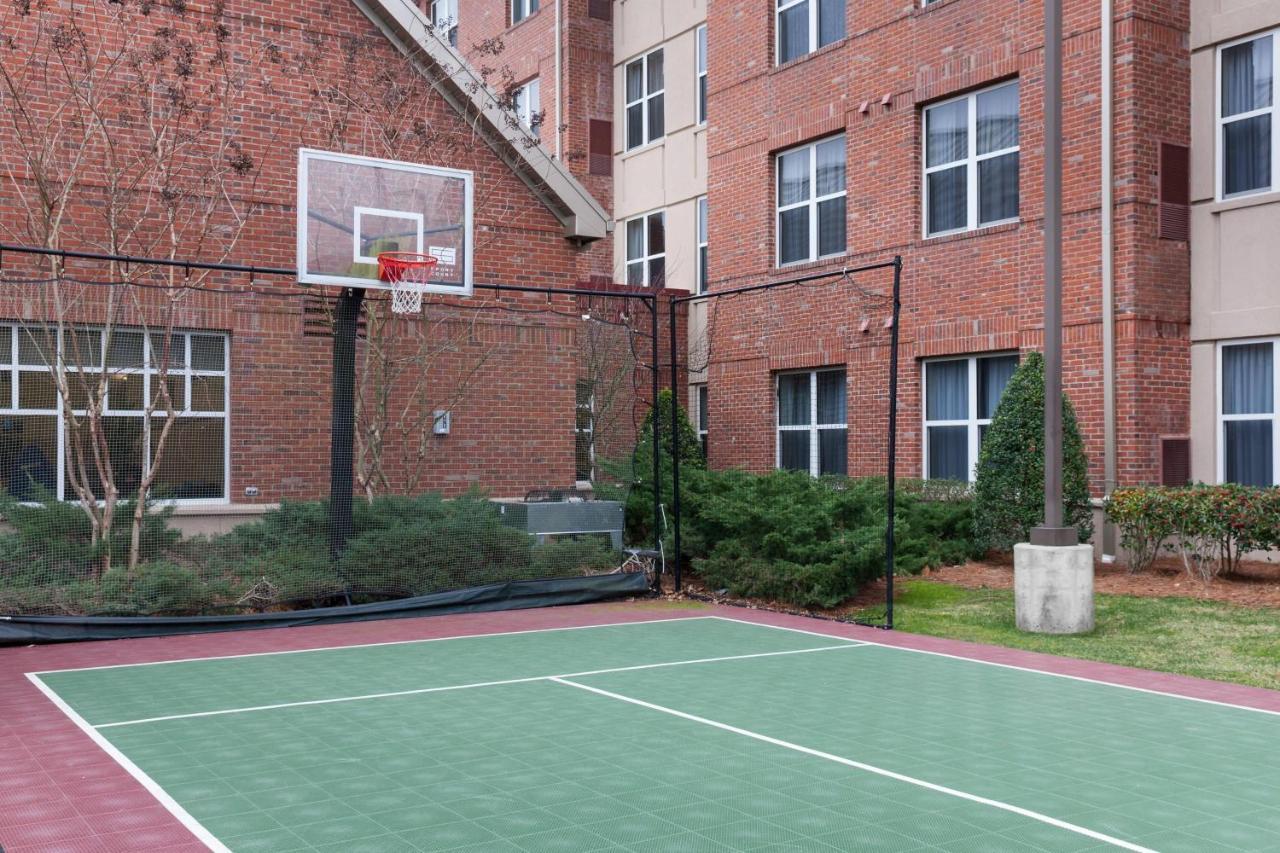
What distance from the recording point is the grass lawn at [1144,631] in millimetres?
10680

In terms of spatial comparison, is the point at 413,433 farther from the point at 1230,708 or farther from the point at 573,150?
the point at 573,150

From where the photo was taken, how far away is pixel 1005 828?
19.4 ft

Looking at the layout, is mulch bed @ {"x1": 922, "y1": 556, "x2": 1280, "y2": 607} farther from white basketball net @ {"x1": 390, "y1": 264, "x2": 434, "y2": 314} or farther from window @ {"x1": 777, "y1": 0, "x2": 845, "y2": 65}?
Answer: window @ {"x1": 777, "y1": 0, "x2": 845, "y2": 65}

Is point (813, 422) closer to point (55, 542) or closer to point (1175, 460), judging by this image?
point (1175, 460)

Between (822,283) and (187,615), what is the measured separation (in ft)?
39.5

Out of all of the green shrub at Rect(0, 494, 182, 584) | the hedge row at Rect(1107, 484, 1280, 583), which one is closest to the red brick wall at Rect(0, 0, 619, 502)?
the green shrub at Rect(0, 494, 182, 584)

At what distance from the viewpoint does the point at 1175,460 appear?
55.3 feet

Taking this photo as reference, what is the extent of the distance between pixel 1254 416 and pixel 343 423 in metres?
11.3

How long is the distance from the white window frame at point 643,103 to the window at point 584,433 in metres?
12.2

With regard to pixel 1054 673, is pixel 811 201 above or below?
above

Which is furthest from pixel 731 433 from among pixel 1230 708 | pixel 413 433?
pixel 1230 708

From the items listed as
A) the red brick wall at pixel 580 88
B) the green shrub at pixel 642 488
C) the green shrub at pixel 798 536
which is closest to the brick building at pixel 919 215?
the red brick wall at pixel 580 88

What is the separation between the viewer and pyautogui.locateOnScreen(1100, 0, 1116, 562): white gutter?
1672 centimetres

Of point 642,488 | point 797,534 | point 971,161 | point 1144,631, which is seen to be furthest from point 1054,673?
point 971,161
